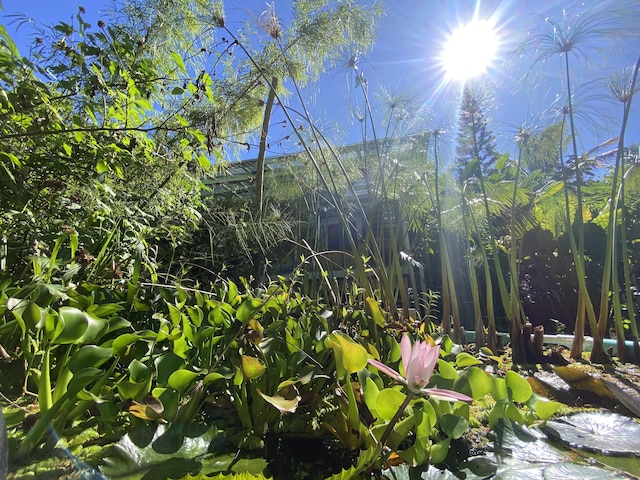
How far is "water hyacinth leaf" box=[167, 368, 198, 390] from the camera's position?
0.54 metres

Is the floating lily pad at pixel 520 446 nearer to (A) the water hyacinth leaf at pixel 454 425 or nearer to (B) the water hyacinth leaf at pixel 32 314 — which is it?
(A) the water hyacinth leaf at pixel 454 425

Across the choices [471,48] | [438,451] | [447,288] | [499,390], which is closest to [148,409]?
[438,451]

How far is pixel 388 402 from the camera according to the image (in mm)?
508

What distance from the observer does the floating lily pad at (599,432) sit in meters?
0.68

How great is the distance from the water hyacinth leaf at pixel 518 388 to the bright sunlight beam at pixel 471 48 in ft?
7.49

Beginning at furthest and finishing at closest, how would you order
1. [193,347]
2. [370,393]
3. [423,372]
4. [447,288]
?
[447,288] < [193,347] < [370,393] < [423,372]

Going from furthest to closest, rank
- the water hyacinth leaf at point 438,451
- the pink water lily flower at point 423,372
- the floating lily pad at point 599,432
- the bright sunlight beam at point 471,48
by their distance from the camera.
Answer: the bright sunlight beam at point 471,48 → the floating lily pad at point 599,432 → the water hyacinth leaf at point 438,451 → the pink water lily flower at point 423,372

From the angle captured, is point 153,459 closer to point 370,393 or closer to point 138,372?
point 138,372

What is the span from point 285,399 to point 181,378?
164mm

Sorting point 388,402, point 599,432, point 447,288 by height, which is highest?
point 447,288

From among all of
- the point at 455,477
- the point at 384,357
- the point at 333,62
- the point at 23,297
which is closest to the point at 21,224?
the point at 23,297

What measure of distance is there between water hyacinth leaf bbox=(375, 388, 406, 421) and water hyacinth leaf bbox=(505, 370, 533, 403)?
0.67 ft

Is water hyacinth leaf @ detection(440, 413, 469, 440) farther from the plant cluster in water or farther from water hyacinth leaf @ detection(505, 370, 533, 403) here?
water hyacinth leaf @ detection(505, 370, 533, 403)

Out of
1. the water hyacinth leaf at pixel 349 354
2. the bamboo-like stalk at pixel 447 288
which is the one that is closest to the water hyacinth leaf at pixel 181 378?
the water hyacinth leaf at pixel 349 354
